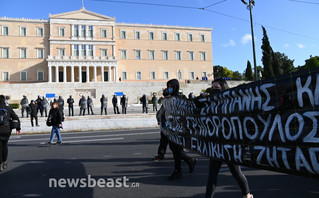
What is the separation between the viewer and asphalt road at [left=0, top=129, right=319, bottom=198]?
3.76m

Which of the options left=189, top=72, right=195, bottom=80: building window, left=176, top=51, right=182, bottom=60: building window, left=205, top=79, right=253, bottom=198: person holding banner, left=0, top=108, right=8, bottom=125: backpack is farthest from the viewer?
left=189, top=72, right=195, bottom=80: building window

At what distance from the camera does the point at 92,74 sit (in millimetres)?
53281

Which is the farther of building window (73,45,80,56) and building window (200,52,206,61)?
building window (200,52,206,61)

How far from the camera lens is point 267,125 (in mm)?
2395

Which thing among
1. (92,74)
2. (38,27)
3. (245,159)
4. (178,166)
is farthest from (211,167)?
(38,27)

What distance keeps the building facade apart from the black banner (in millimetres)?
49566

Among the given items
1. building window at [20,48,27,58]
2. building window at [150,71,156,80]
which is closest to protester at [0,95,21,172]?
building window at [20,48,27,58]

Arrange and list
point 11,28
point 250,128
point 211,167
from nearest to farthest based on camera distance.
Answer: point 250,128
point 211,167
point 11,28

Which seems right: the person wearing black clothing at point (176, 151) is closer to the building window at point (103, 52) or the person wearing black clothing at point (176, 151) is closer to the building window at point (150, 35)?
the building window at point (103, 52)

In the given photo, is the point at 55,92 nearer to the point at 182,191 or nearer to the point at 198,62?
the point at 198,62

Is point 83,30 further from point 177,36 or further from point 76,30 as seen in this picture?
point 177,36

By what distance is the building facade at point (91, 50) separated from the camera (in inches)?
1966

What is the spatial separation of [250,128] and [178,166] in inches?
85.5

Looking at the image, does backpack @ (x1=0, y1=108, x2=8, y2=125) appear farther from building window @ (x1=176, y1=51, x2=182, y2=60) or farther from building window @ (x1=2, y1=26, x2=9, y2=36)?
building window @ (x1=176, y1=51, x2=182, y2=60)
